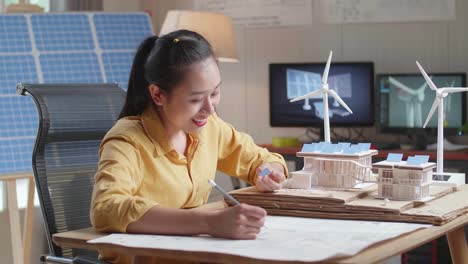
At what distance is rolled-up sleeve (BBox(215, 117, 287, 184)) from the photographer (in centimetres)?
230

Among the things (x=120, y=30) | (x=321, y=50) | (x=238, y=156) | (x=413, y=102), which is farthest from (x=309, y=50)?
(x=238, y=156)

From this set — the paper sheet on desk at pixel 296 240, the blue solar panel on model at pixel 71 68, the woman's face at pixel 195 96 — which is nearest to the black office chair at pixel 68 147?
the woman's face at pixel 195 96

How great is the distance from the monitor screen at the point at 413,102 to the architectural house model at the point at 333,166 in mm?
2580

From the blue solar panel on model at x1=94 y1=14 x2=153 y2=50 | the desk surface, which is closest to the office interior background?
the desk surface

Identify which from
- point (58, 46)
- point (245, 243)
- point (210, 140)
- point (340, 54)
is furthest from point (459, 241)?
point (340, 54)

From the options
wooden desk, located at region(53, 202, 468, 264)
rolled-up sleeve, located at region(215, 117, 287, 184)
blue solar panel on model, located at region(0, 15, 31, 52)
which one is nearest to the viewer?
wooden desk, located at region(53, 202, 468, 264)

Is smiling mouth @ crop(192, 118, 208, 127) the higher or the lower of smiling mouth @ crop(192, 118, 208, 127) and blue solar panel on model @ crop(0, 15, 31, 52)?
the lower

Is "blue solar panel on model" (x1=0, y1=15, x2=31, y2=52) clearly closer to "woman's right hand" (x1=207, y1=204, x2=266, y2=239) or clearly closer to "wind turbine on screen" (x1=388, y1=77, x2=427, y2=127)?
"wind turbine on screen" (x1=388, y1=77, x2=427, y2=127)

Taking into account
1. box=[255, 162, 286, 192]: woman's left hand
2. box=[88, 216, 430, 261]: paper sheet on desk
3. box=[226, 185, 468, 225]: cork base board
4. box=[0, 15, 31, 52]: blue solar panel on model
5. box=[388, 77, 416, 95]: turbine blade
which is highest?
box=[0, 15, 31, 52]: blue solar panel on model

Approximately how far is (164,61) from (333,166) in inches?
18.9

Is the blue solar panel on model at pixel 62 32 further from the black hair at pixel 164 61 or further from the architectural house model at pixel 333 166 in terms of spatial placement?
the architectural house model at pixel 333 166

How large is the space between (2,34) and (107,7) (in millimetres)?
1363

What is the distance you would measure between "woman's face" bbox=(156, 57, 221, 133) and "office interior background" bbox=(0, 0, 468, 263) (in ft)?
8.50

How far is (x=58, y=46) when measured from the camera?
4.07 metres
